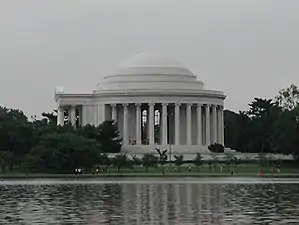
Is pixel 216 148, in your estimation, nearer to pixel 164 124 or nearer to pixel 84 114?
pixel 164 124

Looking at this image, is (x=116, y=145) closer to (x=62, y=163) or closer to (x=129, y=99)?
(x=129, y=99)

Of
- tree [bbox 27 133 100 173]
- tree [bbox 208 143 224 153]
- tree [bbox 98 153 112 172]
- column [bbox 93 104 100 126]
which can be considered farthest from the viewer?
column [bbox 93 104 100 126]

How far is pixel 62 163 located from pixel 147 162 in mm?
16254

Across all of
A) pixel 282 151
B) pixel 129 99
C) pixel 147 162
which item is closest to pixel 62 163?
pixel 147 162

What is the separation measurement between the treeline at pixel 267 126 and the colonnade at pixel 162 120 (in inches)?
234

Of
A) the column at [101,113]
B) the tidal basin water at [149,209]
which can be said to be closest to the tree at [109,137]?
the column at [101,113]

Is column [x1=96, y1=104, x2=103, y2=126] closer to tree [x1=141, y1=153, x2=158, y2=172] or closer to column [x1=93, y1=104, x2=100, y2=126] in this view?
column [x1=93, y1=104, x2=100, y2=126]

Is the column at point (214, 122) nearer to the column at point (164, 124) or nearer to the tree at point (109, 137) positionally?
the column at point (164, 124)

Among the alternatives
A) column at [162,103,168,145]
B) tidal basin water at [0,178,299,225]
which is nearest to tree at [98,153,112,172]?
column at [162,103,168,145]

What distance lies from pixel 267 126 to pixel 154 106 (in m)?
18.1

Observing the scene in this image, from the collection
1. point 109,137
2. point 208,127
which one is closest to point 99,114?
point 109,137

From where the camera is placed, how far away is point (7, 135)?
117 m

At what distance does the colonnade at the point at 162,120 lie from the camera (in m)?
154

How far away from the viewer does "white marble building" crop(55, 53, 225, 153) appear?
15250 cm
